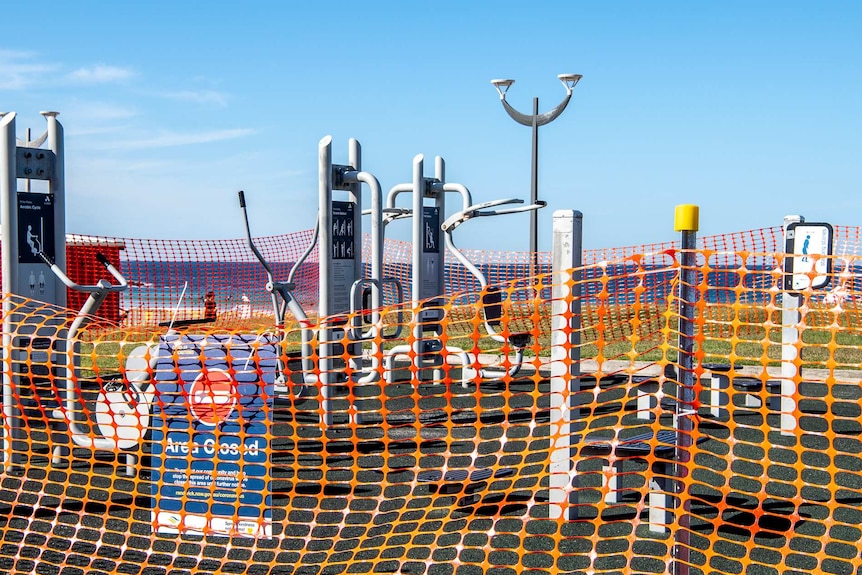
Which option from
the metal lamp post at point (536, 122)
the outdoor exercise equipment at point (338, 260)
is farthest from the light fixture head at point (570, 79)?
the outdoor exercise equipment at point (338, 260)

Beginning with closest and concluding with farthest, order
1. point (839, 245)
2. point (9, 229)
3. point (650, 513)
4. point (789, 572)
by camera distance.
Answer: point (789, 572)
point (650, 513)
point (9, 229)
point (839, 245)

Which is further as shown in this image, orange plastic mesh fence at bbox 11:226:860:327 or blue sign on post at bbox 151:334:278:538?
orange plastic mesh fence at bbox 11:226:860:327

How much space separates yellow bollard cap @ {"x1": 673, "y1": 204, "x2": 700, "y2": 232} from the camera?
A: 362cm

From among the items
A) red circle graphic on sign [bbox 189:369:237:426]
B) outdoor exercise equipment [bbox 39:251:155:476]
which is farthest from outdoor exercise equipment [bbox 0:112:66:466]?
red circle graphic on sign [bbox 189:369:237:426]

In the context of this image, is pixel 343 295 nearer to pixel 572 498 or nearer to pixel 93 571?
pixel 572 498

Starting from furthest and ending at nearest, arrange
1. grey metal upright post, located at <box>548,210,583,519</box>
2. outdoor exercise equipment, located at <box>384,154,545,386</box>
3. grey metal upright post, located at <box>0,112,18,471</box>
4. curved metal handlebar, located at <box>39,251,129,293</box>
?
outdoor exercise equipment, located at <box>384,154,545,386</box> < grey metal upright post, located at <box>0,112,18,471</box> < curved metal handlebar, located at <box>39,251,129,293</box> < grey metal upright post, located at <box>548,210,583,519</box>

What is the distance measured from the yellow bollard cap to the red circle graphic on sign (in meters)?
2.26

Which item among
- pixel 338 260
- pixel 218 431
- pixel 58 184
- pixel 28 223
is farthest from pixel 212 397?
pixel 338 260

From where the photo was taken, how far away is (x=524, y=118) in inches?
622

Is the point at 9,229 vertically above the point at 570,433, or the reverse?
the point at 9,229

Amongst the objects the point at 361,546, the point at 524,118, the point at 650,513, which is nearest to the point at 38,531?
the point at 361,546

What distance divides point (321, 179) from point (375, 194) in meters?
0.52

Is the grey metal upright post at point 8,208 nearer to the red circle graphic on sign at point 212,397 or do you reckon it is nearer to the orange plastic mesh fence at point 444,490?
the orange plastic mesh fence at point 444,490

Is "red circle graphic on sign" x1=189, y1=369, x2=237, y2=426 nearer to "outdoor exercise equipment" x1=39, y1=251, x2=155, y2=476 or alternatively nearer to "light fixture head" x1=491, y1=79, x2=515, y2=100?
"outdoor exercise equipment" x1=39, y1=251, x2=155, y2=476
